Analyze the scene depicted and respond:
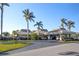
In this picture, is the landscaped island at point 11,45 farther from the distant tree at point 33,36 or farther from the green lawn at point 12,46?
the distant tree at point 33,36

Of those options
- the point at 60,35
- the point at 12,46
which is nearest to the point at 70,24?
the point at 60,35

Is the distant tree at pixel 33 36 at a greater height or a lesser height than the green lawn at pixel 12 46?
greater

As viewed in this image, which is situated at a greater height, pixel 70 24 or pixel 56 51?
pixel 70 24

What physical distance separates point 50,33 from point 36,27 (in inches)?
26.7

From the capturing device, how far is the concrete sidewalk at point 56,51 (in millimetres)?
12813

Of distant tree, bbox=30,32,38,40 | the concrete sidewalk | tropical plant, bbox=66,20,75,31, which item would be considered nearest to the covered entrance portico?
tropical plant, bbox=66,20,75,31

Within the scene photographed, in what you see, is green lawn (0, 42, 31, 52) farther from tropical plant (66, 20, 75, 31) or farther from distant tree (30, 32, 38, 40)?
tropical plant (66, 20, 75, 31)

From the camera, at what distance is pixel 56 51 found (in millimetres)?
12969

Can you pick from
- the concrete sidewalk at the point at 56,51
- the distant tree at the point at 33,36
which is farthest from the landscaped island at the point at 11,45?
the concrete sidewalk at the point at 56,51

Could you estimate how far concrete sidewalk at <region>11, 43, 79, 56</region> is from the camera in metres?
12.8

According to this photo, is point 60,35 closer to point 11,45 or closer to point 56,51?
point 56,51

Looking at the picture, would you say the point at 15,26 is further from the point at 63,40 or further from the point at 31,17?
the point at 63,40

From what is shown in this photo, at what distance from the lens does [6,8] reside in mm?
13312

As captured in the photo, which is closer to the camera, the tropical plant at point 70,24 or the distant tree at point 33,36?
the tropical plant at point 70,24
